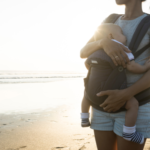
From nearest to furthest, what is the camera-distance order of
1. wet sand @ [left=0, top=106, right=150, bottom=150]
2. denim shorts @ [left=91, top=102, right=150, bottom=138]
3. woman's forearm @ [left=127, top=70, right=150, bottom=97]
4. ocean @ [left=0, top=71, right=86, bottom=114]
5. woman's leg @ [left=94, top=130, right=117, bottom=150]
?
1. woman's forearm @ [left=127, top=70, right=150, bottom=97]
2. denim shorts @ [left=91, top=102, right=150, bottom=138]
3. woman's leg @ [left=94, top=130, right=117, bottom=150]
4. wet sand @ [left=0, top=106, right=150, bottom=150]
5. ocean @ [left=0, top=71, right=86, bottom=114]

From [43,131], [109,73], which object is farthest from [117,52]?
[43,131]

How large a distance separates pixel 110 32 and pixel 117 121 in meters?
0.91

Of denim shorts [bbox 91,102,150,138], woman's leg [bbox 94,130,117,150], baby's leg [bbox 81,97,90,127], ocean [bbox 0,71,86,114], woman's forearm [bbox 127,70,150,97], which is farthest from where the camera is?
ocean [bbox 0,71,86,114]

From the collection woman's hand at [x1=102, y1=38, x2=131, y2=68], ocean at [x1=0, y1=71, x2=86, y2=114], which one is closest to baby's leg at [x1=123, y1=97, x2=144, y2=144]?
woman's hand at [x1=102, y1=38, x2=131, y2=68]

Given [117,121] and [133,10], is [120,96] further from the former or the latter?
[133,10]

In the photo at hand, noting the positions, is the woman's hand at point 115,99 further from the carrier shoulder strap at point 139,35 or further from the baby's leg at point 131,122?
the carrier shoulder strap at point 139,35

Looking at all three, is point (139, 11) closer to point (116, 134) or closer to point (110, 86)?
point (110, 86)

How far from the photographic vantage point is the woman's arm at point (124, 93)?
135 centimetres

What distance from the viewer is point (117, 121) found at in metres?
1.52

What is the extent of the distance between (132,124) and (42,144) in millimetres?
2533

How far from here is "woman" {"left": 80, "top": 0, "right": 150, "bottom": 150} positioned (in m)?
1.37

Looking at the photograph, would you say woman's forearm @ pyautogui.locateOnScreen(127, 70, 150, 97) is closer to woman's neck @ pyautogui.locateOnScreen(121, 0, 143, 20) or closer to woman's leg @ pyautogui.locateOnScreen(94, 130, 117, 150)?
woman's leg @ pyautogui.locateOnScreen(94, 130, 117, 150)

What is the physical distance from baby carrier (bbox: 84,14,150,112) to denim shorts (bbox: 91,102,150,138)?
0.08 metres

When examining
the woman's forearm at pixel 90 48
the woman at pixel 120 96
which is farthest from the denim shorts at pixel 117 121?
the woman's forearm at pixel 90 48
